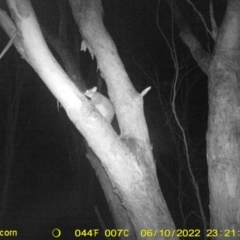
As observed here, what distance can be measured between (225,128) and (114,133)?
1.01 metres

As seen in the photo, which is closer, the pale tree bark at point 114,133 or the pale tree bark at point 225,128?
the pale tree bark at point 114,133

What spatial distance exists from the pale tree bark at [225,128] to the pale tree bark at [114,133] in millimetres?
509

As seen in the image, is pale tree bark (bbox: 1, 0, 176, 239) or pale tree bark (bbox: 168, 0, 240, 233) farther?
pale tree bark (bbox: 168, 0, 240, 233)

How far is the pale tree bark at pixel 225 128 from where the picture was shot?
2.64 meters

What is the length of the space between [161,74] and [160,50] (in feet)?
4.30

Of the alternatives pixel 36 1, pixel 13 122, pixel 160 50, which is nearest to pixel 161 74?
pixel 160 50

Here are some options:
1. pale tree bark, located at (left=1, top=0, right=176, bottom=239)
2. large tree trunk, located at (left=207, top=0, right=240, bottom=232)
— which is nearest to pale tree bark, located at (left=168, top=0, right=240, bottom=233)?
large tree trunk, located at (left=207, top=0, right=240, bottom=232)

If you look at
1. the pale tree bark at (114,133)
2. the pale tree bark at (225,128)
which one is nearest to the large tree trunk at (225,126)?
the pale tree bark at (225,128)

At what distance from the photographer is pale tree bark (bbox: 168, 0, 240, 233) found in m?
2.64

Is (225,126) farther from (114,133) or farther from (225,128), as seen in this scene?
(114,133)

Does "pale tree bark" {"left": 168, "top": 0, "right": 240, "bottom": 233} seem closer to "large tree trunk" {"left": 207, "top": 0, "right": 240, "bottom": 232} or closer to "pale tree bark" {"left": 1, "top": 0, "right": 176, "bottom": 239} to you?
"large tree trunk" {"left": 207, "top": 0, "right": 240, "bottom": 232}

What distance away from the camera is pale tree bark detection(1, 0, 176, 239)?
233 centimetres

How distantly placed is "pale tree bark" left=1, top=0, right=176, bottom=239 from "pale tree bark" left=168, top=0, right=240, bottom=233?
0.51 metres

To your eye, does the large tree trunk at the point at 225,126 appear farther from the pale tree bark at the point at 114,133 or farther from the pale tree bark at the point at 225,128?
the pale tree bark at the point at 114,133
